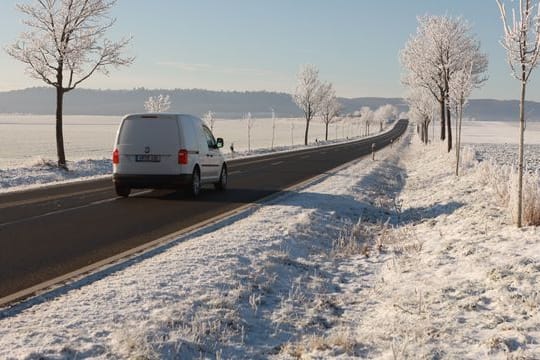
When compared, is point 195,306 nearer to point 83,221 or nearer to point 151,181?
point 83,221

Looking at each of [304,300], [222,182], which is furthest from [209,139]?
[304,300]

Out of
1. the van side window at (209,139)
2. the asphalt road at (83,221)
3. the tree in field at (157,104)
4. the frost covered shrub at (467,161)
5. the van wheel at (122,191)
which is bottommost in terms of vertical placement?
the asphalt road at (83,221)

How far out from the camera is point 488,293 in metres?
5.30

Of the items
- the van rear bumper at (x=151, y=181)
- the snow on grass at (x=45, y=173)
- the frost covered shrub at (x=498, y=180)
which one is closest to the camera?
the frost covered shrub at (x=498, y=180)

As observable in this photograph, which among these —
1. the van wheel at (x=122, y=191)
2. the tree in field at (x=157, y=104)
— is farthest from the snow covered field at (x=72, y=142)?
the van wheel at (x=122, y=191)

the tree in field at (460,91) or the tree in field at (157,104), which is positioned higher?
the tree in field at (157,104)

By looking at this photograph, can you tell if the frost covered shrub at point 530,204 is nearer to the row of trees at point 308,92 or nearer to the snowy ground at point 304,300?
the snowy ground at point 304,300

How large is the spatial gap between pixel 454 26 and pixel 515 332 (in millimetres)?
30274

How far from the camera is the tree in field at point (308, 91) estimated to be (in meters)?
60.9

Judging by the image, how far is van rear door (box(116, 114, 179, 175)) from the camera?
12781 mm

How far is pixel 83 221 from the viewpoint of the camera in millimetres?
9945

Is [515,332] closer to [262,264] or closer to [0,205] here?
[262,264]

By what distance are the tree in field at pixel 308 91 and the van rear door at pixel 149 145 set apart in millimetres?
48401

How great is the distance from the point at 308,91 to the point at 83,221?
52874 mm
